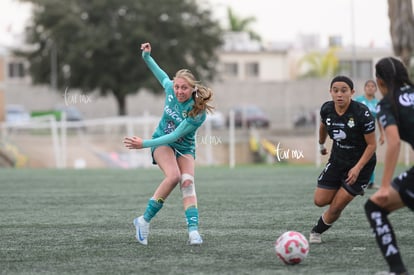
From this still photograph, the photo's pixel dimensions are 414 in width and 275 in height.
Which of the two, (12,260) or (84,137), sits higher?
(12,260)

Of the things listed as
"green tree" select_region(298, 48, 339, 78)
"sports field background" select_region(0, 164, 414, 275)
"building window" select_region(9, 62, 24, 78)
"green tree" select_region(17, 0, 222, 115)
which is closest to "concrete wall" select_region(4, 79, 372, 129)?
"building window" select_region(9, 62, 24, 78)

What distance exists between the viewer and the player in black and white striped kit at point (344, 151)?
9.02 metres

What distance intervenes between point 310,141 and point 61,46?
847 inches

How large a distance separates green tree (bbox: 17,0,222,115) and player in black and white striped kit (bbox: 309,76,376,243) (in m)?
44.2

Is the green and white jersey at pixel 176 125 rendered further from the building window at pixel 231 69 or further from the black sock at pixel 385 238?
the building window at pixel 231 69

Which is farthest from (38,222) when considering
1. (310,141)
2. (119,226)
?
(310,141)

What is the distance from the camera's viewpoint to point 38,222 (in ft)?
37.6

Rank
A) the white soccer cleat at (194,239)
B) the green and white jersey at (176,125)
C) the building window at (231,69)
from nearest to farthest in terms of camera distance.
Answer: the green and white jersey at (176,125) < the white soccer cleat at (194,239) < the building window at (231,69)

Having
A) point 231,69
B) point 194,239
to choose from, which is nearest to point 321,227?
point 194,239

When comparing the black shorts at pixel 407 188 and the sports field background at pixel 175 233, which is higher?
the black shorts at pixel 407 188

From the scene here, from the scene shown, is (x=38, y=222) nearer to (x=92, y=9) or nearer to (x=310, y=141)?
(x=310, y=141)

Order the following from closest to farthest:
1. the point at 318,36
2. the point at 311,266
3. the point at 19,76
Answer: the point at 311,266 → the point at 19,76 → the point at 318,36

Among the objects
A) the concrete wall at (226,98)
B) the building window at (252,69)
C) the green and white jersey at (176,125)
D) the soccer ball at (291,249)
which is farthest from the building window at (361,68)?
the soccer ball at (291,249)

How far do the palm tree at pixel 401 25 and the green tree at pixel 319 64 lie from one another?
185 ft
